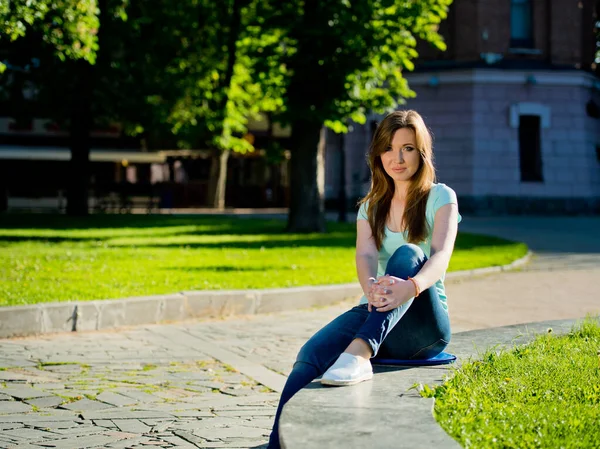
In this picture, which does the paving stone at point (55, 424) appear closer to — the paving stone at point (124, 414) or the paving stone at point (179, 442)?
the paving stone at point (124, 414)

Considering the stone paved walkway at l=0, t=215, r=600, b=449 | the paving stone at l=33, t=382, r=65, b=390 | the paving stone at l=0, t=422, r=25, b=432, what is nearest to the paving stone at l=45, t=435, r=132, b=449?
the stone paved walkway at l=0, t=215, r=600, b=449

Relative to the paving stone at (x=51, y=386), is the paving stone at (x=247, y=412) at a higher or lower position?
lower

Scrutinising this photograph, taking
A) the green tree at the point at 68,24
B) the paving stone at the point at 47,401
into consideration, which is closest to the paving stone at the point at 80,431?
the paving stone at the point at 47,401

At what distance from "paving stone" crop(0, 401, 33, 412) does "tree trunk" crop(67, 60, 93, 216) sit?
898 inches

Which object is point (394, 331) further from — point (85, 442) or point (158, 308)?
point (158, 308)

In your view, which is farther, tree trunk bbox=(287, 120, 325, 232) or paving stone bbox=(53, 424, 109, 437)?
tree trunk bbox=(287, 120, 325, 232)

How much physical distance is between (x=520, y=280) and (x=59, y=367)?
746cm

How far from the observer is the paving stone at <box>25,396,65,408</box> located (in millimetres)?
5945

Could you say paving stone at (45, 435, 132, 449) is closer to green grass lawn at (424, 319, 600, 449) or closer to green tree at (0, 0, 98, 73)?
green grass lawn at (424, 319, 600, 449)

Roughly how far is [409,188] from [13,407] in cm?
264

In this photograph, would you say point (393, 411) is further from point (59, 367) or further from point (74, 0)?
point (74, 0)

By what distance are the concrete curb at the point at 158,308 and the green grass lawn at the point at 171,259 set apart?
1.41ft

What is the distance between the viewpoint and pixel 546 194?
33.2 meters

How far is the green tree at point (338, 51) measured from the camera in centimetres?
1917
